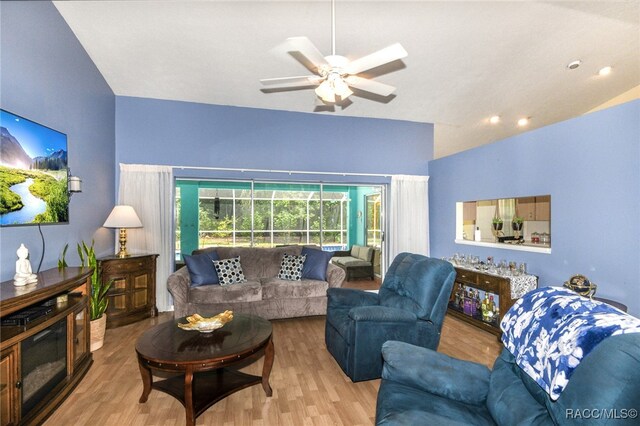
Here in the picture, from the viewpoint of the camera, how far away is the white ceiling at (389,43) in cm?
314

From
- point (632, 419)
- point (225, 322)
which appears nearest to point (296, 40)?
point (225, 322)

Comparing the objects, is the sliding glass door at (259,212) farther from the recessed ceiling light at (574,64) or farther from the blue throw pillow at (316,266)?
the recessed ceiling light at (574,64)

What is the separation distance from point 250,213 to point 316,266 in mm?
1529

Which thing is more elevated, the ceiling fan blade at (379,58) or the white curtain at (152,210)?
the ceiling fan blade at (379,58)

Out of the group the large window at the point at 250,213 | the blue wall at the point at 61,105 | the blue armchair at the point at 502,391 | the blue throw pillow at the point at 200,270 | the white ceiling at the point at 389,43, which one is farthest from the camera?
the large window at the point at 250,213

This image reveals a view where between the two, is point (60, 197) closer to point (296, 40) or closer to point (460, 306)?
point (296, 40)

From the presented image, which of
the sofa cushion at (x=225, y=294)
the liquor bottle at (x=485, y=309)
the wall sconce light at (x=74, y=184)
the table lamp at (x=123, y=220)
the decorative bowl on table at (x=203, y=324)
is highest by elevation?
the wall sconce light at (x=74, y=184)

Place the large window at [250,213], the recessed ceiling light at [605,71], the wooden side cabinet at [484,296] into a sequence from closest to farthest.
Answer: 1. the wooden side cabinet at [484,296]
2. the recessed ceiling light at [605,71]
3. the large window at [250,213]

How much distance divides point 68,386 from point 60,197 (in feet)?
5.54

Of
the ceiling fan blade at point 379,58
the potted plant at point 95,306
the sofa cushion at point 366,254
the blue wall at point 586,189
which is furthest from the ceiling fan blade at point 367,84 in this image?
the sofa cushion at point 366,254

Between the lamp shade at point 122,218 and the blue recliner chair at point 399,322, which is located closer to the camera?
the blue recliner chair at point 399,322

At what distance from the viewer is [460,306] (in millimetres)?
4285

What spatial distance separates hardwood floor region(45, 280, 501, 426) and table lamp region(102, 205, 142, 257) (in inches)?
53.0

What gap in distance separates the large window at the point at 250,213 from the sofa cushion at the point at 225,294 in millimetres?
1347
